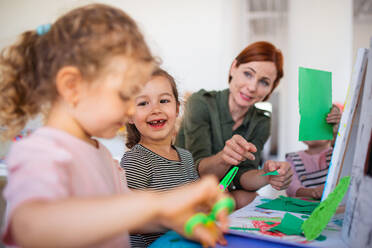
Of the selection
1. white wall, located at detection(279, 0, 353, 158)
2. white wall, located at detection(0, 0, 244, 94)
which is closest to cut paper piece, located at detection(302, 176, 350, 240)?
white wall, located at detection(279, 0, 353, 158)

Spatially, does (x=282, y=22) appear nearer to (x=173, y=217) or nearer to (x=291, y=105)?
(x=291, y=105)

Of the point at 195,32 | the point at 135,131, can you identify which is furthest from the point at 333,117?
the point at 195,32

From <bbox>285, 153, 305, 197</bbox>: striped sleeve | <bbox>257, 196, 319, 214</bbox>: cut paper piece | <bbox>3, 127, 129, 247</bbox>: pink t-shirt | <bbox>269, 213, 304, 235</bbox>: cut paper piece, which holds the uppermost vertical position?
<bbox>3, 127, 129, 247</bbox>: pink t-shirt

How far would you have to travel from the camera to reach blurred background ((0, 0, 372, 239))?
2750 millimetres

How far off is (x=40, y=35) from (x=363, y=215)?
0.58m

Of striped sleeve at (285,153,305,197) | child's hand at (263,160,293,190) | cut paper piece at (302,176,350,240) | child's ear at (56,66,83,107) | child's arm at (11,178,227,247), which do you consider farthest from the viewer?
striped sleeve at (285,153,305,197)

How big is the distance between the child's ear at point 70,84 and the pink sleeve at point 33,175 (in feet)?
0.25

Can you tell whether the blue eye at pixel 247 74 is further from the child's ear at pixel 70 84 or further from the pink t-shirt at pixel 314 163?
the child's ear at pixel 70 84

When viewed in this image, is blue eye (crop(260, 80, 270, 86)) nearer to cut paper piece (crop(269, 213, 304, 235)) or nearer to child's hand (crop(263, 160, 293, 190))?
child's hand (crop(263, 160, 293, 190))

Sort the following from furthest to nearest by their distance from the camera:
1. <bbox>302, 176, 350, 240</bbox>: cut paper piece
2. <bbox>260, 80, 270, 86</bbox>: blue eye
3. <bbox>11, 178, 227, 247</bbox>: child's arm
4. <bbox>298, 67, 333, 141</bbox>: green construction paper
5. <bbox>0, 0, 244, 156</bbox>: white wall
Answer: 1. <bbox>0, 0, 244, 156</bbox>: white wall
2. <bbox>260, 80, 270, 86</bbox>: blue eye
3. <bbox>298, 67, 333, 141</bbox>: green construction paper
4. <bbox>302, 176, 350, 240</bbox>: cut paper piece
5. <bbox>11, 178, 227, 247</bbox>: child's arm

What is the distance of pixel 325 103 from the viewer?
31.4 inches

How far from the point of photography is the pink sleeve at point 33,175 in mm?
306

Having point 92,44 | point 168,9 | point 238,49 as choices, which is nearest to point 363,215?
point 92,44

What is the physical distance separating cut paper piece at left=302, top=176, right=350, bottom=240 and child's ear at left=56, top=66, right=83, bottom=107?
44 cm
